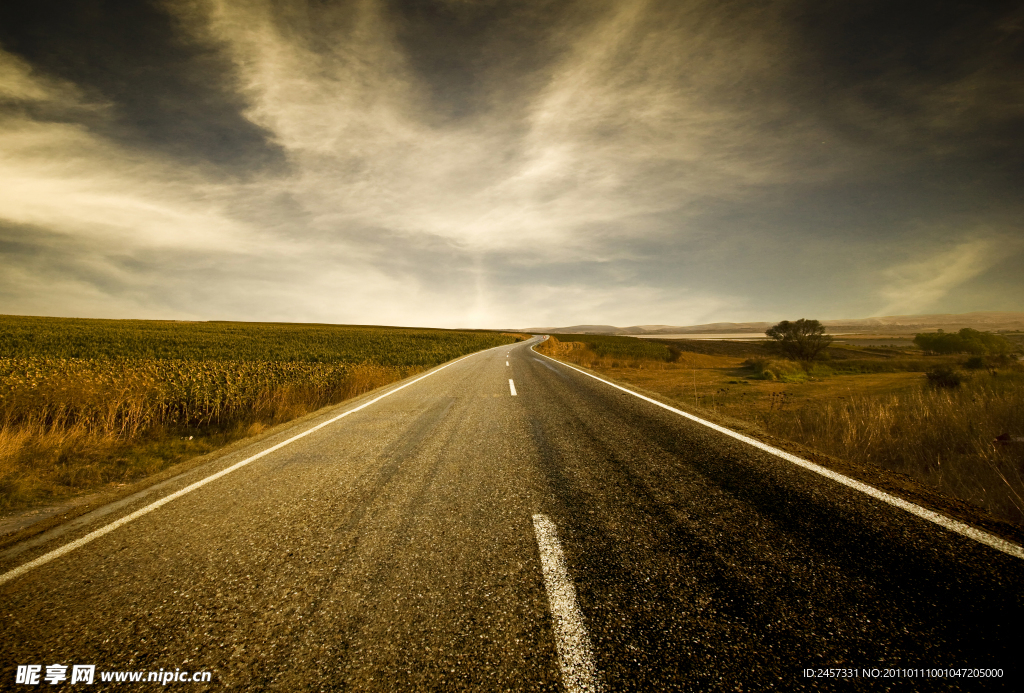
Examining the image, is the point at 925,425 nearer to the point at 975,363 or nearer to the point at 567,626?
the point at 567,626

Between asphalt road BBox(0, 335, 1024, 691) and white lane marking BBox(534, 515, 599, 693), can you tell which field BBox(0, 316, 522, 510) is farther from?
white lane marking BBox(534, 515, 599, 693)

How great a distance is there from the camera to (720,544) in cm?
243

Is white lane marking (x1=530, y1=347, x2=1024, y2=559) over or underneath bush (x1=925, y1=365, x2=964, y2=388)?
underneath

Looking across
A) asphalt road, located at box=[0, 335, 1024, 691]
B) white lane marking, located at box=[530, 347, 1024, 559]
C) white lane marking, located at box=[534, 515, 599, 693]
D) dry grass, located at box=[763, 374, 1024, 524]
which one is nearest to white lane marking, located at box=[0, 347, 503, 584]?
asphalt road, located at box=[0, 335, 1024, 691]

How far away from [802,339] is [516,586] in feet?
83.6

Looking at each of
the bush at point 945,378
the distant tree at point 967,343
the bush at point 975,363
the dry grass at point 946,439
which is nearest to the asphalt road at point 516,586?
the dry grass at point 946,439

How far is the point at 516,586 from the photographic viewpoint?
2100 millimetres

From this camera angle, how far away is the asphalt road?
1.59 meters

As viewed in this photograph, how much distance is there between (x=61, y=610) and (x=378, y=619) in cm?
186

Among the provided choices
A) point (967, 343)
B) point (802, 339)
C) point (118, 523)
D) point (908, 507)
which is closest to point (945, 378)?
point (908, 507)

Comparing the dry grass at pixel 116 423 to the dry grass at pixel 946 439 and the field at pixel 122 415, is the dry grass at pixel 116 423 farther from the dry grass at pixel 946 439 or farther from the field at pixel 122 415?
the dry grass at pixel 946 439

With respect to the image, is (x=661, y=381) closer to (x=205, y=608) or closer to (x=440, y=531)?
(x=440, y=531)

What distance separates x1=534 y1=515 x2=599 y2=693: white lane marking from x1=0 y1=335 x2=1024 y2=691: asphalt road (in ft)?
0.10

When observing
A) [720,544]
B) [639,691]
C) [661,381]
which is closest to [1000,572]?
[720,544]
